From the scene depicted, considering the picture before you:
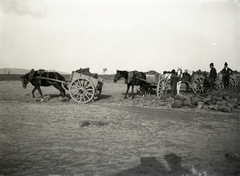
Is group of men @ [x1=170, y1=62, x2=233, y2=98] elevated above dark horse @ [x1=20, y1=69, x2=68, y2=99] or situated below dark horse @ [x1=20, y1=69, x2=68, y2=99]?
above

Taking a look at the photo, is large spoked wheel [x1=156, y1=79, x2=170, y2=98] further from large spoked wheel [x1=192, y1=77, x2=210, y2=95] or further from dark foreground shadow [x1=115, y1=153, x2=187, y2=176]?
dark foreground shadow [x1=115, y1=153, x2=187, y2=176]

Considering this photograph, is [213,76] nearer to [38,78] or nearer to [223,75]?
[223,75]

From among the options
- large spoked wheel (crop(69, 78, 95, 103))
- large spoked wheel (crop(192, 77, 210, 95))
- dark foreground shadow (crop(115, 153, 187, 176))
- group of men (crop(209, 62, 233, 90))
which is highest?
group of men (crop(209, 62, 233, 90))

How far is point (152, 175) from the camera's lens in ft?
11.1

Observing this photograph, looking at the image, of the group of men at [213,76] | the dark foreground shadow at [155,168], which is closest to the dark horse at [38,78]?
the group of men at [213,76]

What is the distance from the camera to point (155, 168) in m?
3.57

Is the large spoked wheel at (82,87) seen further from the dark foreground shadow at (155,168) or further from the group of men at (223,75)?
the group of men at (223,75)

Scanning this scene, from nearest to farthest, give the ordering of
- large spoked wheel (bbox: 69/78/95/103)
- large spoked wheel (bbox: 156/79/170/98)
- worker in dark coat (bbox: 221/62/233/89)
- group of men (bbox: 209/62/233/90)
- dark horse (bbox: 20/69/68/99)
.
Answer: large spoked wheel (bbox: 69/78/95/103) < dark horse (bbox: 20/69/68/99) < large spoked wheel (bbox: 156/79/170/98) < group of men (bbox: 209/62/233/90) < worker in dark coat (bbox: 221/62/233/89)

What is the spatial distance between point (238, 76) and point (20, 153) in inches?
681

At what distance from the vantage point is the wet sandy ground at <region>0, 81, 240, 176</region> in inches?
139

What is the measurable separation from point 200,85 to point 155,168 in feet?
37.8

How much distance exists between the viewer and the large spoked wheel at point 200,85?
13656mm

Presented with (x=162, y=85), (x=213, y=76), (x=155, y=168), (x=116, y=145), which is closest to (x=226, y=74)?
(x=213, y=76)

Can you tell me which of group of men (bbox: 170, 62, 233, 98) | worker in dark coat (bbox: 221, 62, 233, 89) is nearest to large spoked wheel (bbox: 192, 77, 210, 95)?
group of men (bbox: 170, 62, 233, 98)
